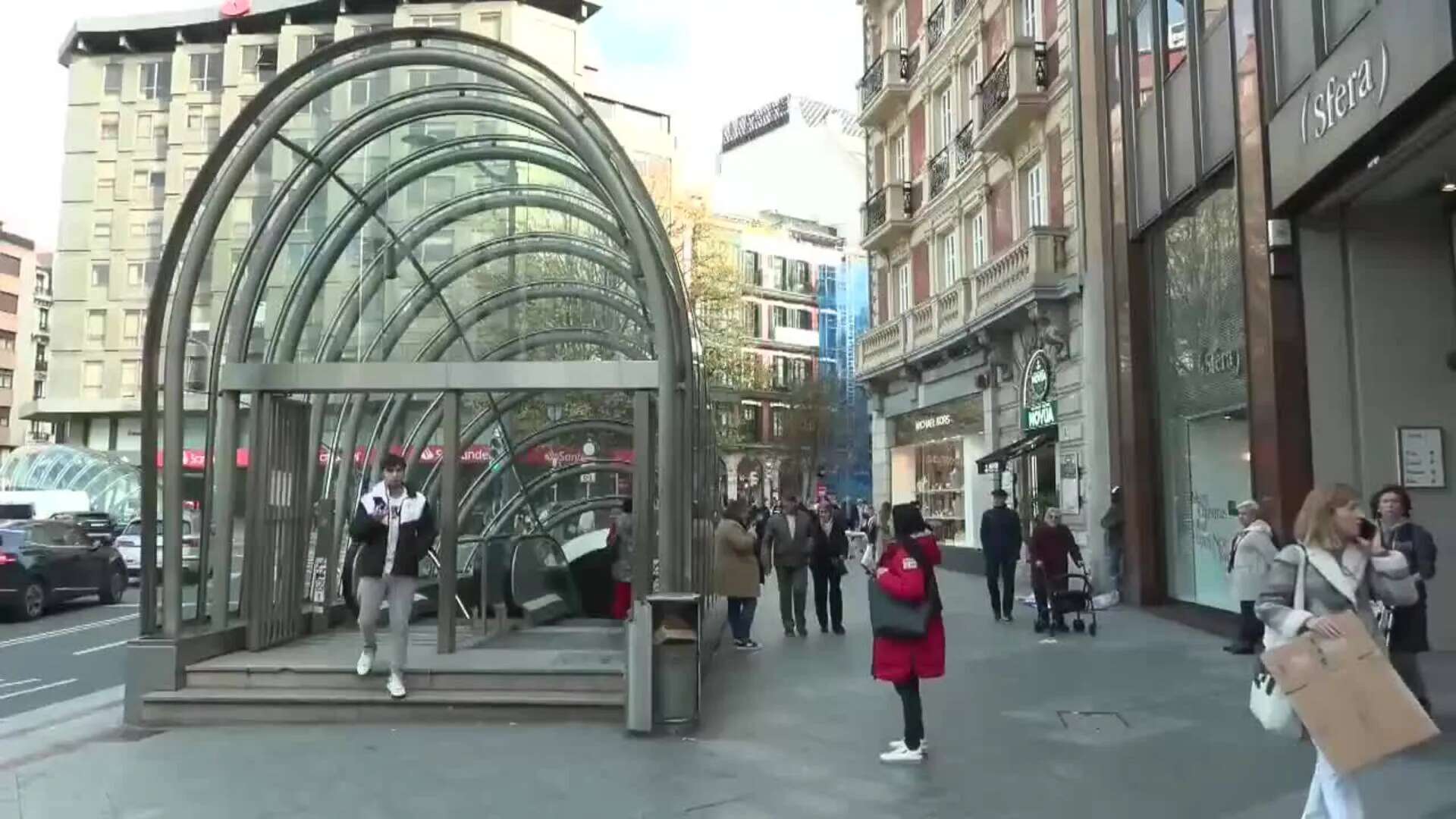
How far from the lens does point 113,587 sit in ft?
A: 67.0

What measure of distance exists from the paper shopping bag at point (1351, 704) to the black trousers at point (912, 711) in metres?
2.71

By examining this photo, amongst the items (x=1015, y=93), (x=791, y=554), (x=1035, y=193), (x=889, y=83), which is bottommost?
(x=791, y=554)

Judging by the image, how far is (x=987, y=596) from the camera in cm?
1859

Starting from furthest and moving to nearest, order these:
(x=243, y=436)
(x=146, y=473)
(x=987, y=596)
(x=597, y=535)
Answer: (x=987, y=596) < (x=597, y=535) < (x=243, y=436) < (x=146, y=473)

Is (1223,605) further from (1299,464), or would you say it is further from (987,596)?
(987,596)

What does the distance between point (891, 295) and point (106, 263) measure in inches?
1622

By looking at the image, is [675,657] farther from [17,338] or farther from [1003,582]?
[17,338]

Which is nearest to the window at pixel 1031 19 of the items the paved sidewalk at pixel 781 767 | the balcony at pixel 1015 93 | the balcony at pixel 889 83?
the balcony at pixel 1015 93

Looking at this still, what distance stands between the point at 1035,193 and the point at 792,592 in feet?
33.4

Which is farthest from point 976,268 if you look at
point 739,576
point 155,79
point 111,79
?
point 111,79

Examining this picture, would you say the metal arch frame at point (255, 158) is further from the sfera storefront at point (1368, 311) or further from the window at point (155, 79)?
the window at point (155, 79)

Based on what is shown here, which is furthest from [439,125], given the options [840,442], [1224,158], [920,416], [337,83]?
[840,442]

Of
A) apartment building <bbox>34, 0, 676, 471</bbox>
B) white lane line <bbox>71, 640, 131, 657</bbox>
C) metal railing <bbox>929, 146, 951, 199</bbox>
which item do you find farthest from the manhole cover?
apartment building <bbox>34, 0, 676, 471</bbox>

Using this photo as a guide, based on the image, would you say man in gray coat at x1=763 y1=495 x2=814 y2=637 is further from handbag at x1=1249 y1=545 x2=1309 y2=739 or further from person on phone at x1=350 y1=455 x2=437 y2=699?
handbag at x1=1249 y1=545 x2=1309 y2=739
